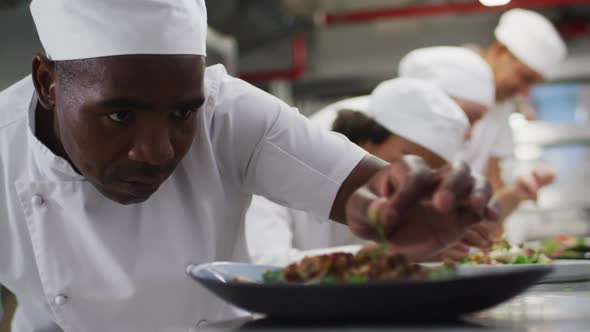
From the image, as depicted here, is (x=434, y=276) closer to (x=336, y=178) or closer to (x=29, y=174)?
(x=336, y=178)

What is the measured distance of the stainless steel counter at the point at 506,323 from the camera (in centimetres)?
91

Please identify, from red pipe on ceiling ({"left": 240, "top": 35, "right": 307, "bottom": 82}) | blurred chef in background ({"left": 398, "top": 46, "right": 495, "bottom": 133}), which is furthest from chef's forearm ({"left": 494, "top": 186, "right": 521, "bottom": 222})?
red pipe on ceiling ({"left": 240, "top": 35, "right": 307, "bottom": 82})

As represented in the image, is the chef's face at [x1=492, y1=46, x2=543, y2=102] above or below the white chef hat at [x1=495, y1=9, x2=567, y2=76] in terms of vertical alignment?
below

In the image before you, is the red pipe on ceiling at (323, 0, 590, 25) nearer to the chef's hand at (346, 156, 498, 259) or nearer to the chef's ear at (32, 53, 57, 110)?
the chef's ear at (32, 53, 57, 110)

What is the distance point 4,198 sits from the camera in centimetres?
165

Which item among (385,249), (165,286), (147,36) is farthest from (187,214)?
(385,249)

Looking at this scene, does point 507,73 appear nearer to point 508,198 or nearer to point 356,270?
point 508,198

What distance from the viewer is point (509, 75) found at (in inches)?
169

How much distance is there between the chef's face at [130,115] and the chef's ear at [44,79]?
0.06m

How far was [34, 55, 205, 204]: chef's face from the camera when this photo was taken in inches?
51.4

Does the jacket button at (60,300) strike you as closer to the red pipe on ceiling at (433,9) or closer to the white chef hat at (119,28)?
the white chef hat at (119,28)

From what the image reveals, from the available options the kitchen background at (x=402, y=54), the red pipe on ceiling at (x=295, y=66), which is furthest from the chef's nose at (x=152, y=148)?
the red pipe on ceiling at (x=295, y=66)

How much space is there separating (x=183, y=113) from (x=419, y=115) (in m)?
1.37

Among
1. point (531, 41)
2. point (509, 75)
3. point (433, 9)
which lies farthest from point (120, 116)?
point (433, 9)
